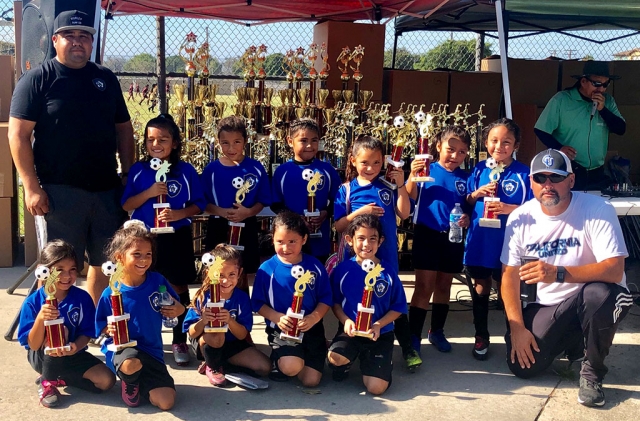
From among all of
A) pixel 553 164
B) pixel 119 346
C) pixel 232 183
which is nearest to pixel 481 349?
pixel 553 164

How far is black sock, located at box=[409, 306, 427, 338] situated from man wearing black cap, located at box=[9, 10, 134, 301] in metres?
1.90

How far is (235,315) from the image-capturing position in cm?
373

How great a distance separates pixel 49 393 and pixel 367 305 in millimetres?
1661

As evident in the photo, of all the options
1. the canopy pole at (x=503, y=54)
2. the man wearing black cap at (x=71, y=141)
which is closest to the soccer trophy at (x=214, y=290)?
the man wearing black cap at (x=71, y=141)

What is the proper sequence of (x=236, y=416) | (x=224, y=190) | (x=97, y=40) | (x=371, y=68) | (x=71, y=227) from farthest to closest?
(x=371, y=68) → (x=97, y=40) → (x=224, y=190) → (x=71, y=227) → (x=236, y=416)

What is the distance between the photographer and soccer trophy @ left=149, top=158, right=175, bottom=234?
3.91 meters

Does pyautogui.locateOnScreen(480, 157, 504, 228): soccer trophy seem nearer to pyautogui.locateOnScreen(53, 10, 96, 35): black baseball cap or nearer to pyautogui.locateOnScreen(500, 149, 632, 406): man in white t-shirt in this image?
pyautogui.locateOnScreen(500, 149, 632, 406): man in white t-shirt

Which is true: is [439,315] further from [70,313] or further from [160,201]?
[70,313]

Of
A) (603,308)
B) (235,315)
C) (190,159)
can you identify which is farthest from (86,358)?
(603,308)

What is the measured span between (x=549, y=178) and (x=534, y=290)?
2.07ft

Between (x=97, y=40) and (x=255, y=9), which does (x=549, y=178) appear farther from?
→ (x=255, y=9)

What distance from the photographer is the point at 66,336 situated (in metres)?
3.38

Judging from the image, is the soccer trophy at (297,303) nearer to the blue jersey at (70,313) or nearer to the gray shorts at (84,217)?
the blue jersey at (70,313)

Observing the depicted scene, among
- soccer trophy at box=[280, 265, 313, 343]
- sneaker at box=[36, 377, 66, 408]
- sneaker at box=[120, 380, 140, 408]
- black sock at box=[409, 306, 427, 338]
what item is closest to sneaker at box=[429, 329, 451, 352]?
black sock at box=[409, 306, 427, 338]
